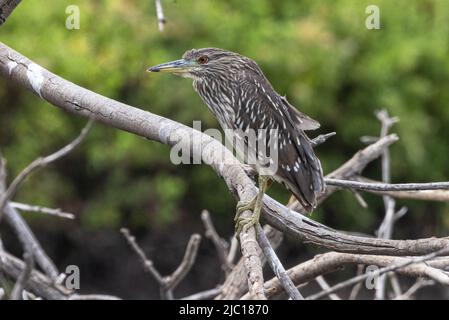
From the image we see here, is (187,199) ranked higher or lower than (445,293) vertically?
higher

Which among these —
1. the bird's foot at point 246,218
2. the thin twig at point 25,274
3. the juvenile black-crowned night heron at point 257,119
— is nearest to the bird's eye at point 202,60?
the juvenile black-crowned night heron at point 257,119

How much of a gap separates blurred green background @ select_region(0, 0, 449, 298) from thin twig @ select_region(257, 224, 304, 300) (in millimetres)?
3656

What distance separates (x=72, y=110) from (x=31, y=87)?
9.2 inches

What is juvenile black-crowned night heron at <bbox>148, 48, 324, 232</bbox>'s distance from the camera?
11.8 feet

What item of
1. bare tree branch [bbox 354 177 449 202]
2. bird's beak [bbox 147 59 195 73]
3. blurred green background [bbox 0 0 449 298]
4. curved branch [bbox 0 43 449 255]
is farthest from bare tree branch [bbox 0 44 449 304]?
blurred green background [bbox 0 0 449 298]

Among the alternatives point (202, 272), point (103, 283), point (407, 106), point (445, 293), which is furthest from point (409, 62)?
point (103, 283)

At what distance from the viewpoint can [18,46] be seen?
6465 millimetres

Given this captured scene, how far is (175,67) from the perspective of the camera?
3.81 meters

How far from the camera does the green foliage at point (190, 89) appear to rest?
646 cm

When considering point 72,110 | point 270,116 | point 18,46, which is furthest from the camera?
point 18,46

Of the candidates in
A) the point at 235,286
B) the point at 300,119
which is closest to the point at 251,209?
the point at 235,286

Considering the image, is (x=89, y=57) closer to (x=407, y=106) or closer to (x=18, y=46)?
(x=18, y=46)

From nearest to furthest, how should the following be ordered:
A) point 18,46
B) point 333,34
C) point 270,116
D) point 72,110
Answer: point 72,110 → point 270,116 → point 18,46 → point 333,34

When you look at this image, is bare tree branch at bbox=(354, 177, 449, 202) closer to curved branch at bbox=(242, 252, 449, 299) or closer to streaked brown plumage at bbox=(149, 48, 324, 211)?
streaked brown plumage at bbox=(149, 48, 324, 211)
